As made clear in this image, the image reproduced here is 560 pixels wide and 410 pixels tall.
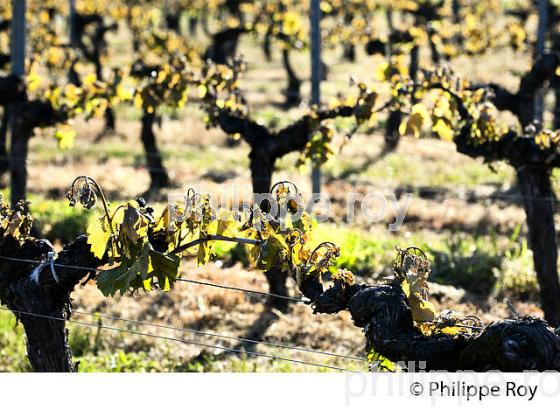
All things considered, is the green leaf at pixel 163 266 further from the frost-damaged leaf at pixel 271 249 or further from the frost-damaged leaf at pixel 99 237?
the frost-damaged leaf at pixel 271 249

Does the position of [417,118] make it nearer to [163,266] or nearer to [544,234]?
[544,234]

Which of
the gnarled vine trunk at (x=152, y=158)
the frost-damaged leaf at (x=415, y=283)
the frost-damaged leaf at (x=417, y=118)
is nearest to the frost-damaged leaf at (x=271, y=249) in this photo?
the frost-damaged leaf at (x=415, y=283)

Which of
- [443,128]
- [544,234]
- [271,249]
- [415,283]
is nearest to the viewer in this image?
[415,283]

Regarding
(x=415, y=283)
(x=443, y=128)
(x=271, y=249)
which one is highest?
(x=443, y=128)

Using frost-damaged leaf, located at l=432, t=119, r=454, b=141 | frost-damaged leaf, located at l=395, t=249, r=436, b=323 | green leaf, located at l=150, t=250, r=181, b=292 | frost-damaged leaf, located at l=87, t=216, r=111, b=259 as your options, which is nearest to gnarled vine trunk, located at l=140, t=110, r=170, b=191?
frost-damaged leaf, located at l=432, t=119, r=454, b=141

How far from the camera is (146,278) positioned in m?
4.73

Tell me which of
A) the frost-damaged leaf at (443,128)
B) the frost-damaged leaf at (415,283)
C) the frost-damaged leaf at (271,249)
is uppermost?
the frost-damaged leaf at (443,128)

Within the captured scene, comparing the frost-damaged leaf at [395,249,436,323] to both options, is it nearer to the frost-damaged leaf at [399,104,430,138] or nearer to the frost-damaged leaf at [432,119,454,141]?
the frost-damaged leaf at [399,104,430,138]

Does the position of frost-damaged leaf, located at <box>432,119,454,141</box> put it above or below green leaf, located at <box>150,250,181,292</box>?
above

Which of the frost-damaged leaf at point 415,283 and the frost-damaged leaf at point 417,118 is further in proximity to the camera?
the frost-damaged leaf at point 417,118

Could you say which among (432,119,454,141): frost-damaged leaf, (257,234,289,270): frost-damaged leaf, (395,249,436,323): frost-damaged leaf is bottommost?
(395,249,436,323): frost-damaged leaf

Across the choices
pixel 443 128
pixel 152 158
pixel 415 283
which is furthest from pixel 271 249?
pixel 152 158

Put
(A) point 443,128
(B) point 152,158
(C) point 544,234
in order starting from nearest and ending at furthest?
(A) point 443,128 → (C) point 544,234 → (B) point 152,158

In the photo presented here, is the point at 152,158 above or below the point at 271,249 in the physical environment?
above
